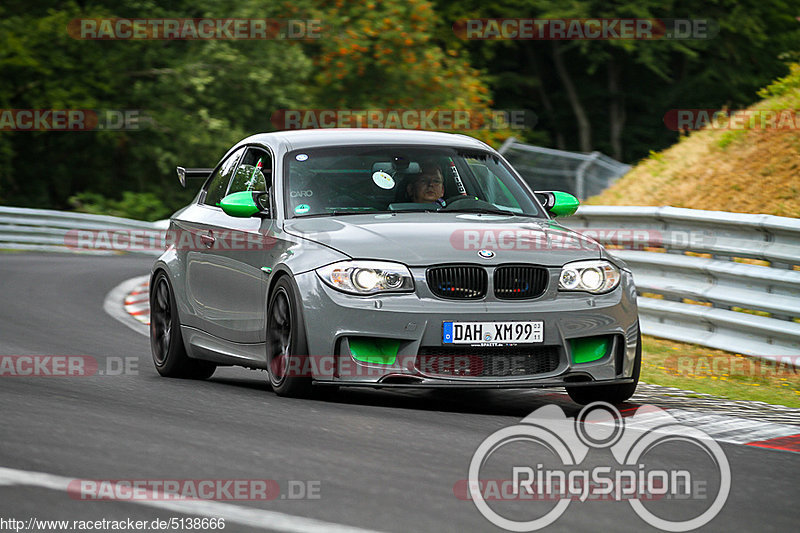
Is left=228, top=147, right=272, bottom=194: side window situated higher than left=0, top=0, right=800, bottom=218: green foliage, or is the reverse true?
left=228, top=147, right=272, bottom=194: side window

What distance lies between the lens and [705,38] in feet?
160

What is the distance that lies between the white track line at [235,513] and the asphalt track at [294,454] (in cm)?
1

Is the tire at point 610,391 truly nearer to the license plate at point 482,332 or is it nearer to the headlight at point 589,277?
the headlight at point 589,277

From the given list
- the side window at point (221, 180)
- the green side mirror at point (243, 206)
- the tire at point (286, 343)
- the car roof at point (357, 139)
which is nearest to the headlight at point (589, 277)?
the tire at point (286, 343)

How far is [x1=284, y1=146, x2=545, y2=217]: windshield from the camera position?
9133 mm

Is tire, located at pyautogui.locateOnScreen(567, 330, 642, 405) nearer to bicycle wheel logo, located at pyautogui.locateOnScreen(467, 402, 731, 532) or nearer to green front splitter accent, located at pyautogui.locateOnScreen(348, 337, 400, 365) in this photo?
bicycle wheel logo, located at pyautogui.locateOnScreen(467, 402, 731, 532)

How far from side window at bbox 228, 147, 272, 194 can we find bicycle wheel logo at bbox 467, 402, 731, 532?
8.53ft

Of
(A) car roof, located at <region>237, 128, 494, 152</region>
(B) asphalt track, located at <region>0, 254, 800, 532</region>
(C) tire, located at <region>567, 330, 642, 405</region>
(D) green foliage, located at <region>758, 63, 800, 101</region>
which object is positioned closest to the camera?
(B) asphalt track, located at <region>0, 254, 800, 532</region>

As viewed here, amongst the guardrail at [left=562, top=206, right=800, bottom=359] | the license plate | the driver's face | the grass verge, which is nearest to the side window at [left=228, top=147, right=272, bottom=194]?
the driver's face

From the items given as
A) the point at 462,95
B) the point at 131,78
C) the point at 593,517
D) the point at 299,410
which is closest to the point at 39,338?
the point at 299,410

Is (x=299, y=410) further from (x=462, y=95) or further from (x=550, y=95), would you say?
(x=550, y=95)

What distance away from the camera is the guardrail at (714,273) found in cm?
1100

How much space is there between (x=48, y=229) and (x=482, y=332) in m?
25.1

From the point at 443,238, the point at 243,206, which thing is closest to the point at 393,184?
the point at 243,206
